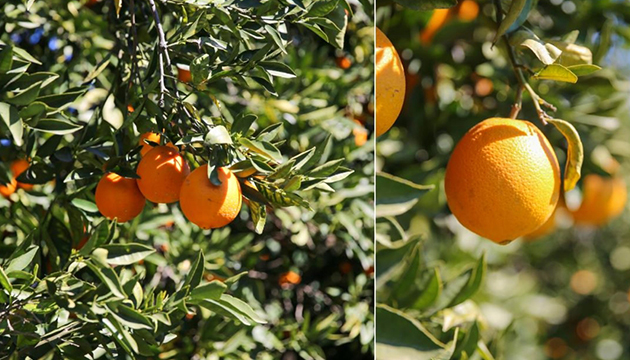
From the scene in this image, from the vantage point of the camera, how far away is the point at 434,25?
4.06 ft

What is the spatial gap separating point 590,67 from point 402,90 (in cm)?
17

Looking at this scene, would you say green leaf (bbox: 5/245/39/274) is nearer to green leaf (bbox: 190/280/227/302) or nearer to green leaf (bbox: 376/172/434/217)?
green leaf (bbox: 190/280/227/302)

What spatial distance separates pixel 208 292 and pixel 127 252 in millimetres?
75

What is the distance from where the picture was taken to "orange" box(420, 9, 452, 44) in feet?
4.05

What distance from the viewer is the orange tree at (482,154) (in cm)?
75

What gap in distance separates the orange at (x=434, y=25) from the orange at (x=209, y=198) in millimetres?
Answer: 711

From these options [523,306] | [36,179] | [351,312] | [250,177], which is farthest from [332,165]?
[523,306]

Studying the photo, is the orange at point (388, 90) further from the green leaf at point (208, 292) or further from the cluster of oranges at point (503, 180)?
the green leaf at point (208, 292)

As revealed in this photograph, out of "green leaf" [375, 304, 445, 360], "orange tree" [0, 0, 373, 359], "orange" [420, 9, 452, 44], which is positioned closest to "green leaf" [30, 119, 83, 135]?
"orange tree" [0, 0, 373, 359]

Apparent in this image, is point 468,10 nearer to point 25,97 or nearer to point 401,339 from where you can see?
point 401,339

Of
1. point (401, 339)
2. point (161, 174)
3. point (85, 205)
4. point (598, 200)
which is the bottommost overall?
point (598, 200)

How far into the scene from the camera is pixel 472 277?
1.00m

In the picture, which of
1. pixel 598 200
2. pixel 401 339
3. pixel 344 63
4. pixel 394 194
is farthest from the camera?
pixel 598 200

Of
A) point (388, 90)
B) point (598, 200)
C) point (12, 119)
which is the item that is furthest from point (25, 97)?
point (598, 200)
